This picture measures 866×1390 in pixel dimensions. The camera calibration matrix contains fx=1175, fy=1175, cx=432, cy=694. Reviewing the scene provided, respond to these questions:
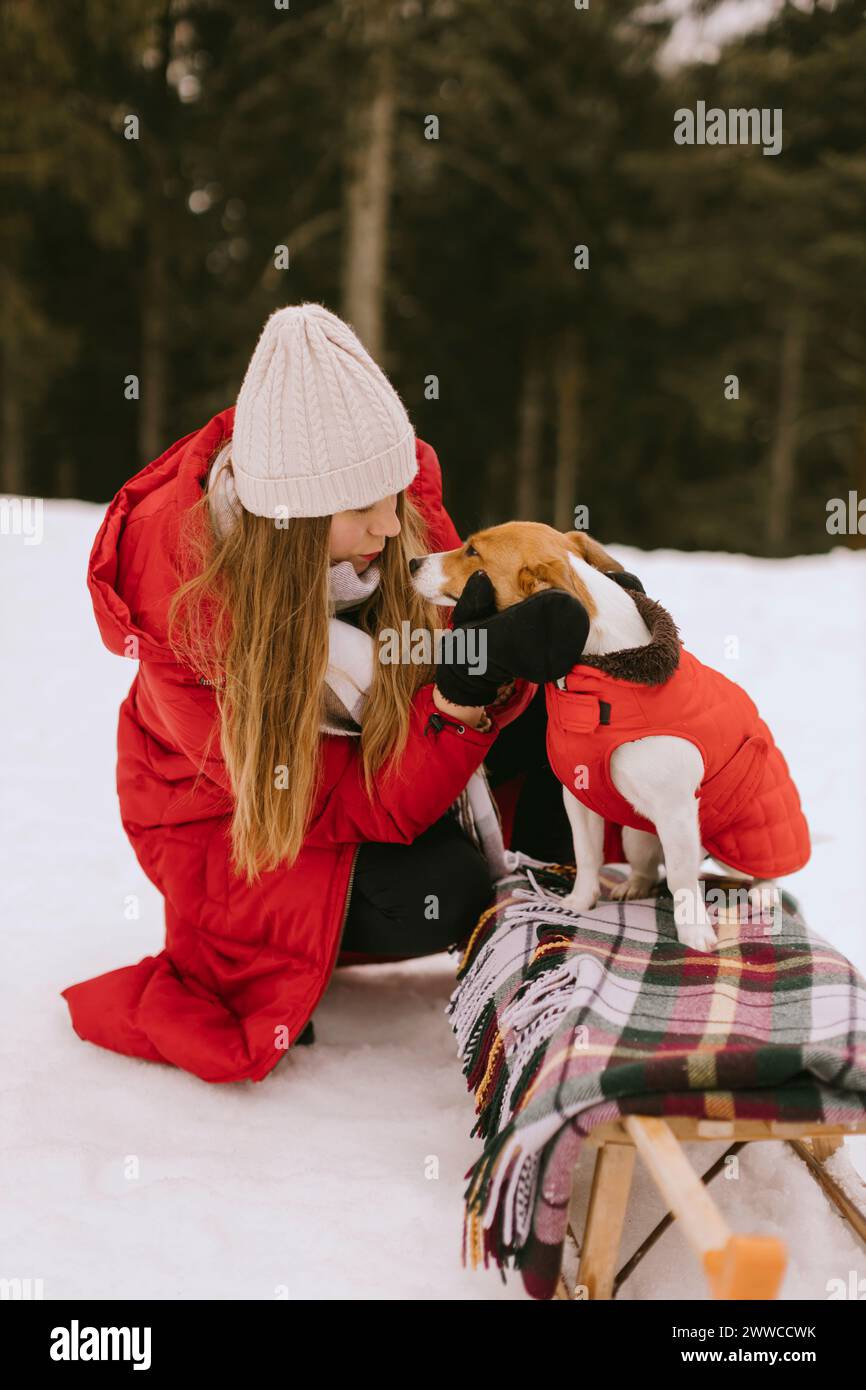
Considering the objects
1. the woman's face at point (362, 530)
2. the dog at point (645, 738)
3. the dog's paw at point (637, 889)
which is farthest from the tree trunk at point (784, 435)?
the woman's face at point (362, 530)

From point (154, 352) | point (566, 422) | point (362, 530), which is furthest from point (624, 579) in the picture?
point (566, 422)

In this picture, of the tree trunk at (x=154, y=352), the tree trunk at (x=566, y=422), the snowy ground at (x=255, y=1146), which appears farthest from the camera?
the tree trunk at (x=566, y=422)

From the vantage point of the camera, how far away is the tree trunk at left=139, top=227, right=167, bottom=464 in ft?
42.5

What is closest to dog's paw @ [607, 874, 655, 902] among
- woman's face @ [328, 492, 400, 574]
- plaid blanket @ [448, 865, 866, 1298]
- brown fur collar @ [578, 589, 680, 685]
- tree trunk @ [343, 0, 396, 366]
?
plaid blanket @ [448, 865, 866, 1298]

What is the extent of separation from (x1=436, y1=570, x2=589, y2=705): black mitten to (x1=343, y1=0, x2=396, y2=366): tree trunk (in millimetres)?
8150

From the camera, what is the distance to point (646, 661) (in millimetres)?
2236

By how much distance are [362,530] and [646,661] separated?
634mm

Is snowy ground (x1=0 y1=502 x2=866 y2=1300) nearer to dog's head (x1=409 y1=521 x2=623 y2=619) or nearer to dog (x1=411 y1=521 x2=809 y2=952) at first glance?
dog (x1=411 y1=521 x2=809 y2=952)

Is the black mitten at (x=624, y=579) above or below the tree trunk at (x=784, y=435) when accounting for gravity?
below

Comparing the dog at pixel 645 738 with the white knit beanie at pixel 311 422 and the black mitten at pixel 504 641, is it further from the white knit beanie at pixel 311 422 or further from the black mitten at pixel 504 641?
the white knit beanie at pixel 311 422

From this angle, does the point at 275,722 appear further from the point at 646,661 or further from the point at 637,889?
the point at 637,889

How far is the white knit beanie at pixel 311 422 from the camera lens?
220cm

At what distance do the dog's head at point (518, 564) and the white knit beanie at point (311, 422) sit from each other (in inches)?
9.5
